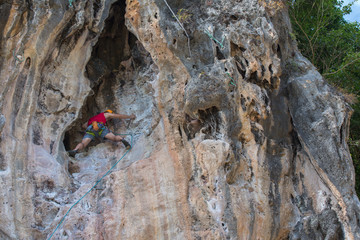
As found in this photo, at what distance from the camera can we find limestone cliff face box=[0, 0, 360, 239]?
5520mm

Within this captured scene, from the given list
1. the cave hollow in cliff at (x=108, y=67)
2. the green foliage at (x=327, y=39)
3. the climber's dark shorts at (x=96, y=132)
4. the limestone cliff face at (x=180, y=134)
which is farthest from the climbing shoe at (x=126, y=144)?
the green foliage at (x=327, y=39)

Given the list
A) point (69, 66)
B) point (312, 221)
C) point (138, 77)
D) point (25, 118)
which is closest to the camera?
point (312, 221)

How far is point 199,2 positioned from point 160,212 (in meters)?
3.82

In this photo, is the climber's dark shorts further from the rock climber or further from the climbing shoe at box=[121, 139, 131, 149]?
the climbing shoe at box=[121, 139, 131, 149]

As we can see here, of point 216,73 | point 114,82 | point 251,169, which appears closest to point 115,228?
point 251,169

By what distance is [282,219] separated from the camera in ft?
18.9

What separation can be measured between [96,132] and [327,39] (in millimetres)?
7189

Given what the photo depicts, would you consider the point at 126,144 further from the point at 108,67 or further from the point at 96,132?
the point at 108,67

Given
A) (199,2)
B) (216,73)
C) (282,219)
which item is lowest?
(282,219)

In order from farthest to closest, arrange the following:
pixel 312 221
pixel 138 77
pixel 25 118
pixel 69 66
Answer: pixel 138 77, pixel 69 66, pixel 25 118, pixel 312 221

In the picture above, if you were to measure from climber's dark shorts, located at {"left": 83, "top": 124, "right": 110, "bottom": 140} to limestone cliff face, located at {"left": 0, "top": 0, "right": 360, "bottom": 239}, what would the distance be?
0.75ft

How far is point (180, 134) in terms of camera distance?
6023mm

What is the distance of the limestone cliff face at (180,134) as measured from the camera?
5.52m

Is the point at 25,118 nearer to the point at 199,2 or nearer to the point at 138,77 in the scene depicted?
the point at 138,77
